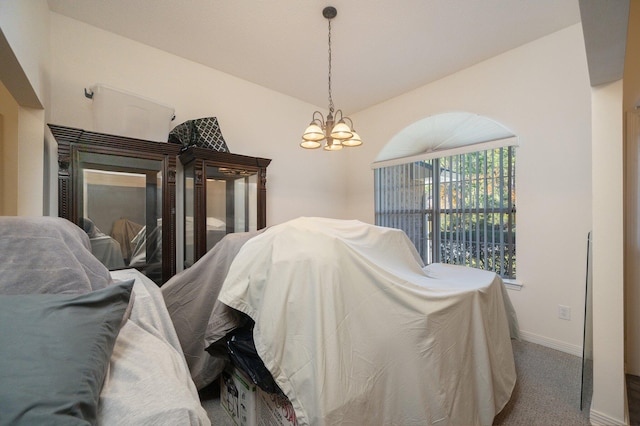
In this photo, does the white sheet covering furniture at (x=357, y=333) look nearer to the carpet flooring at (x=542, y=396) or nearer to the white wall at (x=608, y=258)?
the carpet flooring at (x=542, y=396)

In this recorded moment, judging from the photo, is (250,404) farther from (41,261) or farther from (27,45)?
(27,45)

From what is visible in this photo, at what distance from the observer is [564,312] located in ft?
7.88

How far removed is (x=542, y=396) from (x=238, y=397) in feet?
6.58

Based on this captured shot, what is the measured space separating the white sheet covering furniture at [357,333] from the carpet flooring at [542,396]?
1.22ft

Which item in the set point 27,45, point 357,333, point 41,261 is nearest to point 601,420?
point 357,333

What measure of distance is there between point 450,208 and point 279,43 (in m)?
2.68

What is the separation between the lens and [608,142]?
4.91ft

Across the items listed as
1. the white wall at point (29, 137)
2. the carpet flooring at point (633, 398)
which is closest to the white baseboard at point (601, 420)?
the carpet flooring at point (633, 398)

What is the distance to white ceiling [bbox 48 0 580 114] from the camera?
216 cm

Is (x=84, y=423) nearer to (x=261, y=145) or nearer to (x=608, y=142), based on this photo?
(x=608, y=142)

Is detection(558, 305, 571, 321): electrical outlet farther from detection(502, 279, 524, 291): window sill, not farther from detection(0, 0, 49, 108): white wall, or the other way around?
detection(0, 0, 49, 108): white wall

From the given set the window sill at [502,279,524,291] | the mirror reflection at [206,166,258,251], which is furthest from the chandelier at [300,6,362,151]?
the window sill at [502,279,524,291]

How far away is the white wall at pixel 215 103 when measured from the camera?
7.55 ft

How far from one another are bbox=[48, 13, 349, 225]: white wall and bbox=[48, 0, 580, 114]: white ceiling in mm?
140
